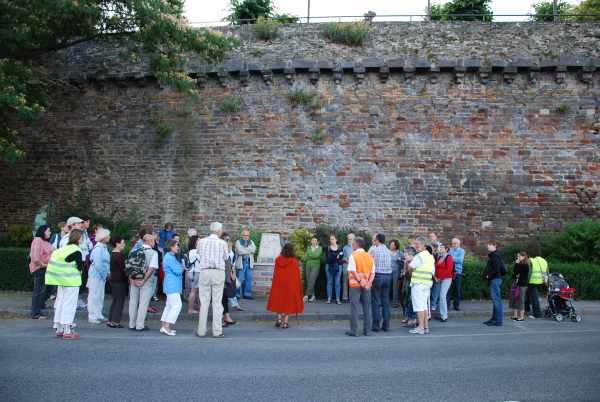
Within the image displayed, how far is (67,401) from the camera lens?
16.3 ft

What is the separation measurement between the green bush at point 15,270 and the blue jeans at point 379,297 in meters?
9.12

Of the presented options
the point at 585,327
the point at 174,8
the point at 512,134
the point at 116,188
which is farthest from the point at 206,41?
the point at 585,327

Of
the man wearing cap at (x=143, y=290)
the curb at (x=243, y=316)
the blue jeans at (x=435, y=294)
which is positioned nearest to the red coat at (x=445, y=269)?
the blue jeans at (x=435, y=294)

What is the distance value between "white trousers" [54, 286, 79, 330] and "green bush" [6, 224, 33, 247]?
36.9 feet

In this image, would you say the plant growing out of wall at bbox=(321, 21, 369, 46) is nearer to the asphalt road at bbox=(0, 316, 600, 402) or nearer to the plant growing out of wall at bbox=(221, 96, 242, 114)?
the plant growing out of wall at bbox=(221, 96, 242, 114)

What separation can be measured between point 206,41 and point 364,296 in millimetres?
9151

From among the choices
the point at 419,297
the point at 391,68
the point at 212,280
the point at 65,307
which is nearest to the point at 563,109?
the point at 391,68

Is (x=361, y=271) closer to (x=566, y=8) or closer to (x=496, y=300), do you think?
(x=496, y=300)

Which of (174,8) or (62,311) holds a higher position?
(174,8)

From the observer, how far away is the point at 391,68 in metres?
17.3

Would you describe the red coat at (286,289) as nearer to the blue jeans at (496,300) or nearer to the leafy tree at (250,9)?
the blue jeans at (496,300)

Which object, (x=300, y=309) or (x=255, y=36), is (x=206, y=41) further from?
(x=300, y=309)

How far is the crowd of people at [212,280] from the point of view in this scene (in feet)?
28.7

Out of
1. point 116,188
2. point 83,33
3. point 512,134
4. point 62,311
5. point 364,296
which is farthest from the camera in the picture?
point 116,188
